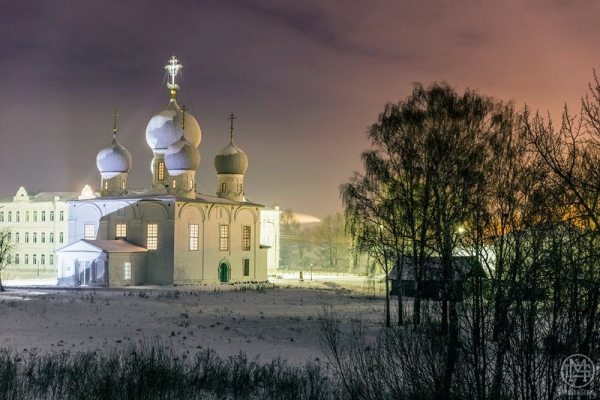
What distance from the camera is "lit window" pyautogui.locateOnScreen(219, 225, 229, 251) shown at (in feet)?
174

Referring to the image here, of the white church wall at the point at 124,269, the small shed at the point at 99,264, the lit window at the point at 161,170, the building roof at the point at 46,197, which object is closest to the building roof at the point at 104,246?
the small shed at the point at 99,264

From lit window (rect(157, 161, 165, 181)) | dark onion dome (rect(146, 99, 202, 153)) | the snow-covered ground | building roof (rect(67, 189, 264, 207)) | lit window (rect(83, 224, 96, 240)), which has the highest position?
dark onion dome (rect(146, 99, 202, 153))

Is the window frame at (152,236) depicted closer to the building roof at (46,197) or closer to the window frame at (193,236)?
the window frame at (193,236)

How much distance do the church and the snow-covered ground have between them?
853 centimetres

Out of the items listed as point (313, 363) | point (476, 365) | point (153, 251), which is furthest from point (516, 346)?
point (153, 251)

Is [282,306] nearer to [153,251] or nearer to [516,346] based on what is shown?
[153,251]

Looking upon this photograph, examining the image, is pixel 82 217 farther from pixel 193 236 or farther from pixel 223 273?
pixel 223 273

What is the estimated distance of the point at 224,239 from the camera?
176ft

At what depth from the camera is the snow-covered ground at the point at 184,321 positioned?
21.1 metres

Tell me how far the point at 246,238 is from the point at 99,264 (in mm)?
11872

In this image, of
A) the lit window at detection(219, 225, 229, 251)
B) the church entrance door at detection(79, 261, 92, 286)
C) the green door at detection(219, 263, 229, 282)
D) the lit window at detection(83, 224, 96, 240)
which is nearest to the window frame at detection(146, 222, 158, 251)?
the church entrance door at detection(79, 261, 92, 286)

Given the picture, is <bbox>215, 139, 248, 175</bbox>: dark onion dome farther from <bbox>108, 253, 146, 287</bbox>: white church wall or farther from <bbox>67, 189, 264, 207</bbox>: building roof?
<bbox>108, 253, 146, 287</bbox>: white church wall

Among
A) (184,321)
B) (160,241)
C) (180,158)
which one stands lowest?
(184,321)

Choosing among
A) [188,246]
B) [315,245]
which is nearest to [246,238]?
[188,246]
